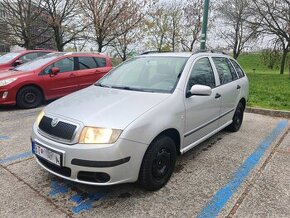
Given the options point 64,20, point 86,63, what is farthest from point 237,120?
point 64,20

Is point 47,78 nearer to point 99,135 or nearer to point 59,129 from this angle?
point 59,129

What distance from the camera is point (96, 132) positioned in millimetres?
2543

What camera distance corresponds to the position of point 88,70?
7.92 metres

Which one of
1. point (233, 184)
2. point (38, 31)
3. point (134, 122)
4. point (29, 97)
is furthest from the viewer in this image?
point (38, 31)

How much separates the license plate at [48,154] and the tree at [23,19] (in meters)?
16.1

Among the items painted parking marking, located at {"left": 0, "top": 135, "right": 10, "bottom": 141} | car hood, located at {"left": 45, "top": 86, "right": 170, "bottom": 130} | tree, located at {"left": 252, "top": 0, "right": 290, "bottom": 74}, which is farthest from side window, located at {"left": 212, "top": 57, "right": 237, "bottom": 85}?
tree, located at {"left": 252, "top": 0, "right": 290, "bottom": 74}

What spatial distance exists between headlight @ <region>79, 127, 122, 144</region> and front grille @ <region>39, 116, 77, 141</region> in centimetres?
14

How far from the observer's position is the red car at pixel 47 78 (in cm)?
652

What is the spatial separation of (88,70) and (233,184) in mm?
5824

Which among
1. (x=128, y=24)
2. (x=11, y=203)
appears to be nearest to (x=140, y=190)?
(x=11, y=203)

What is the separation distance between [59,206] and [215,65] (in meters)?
2.99

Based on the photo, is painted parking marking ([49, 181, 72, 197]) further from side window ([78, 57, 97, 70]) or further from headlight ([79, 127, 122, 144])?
side window ([78, 57, 97, 70])

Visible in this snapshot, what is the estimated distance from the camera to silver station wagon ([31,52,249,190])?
8.31 feet

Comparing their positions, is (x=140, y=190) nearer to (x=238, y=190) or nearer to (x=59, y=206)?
(x=59, y=206)
